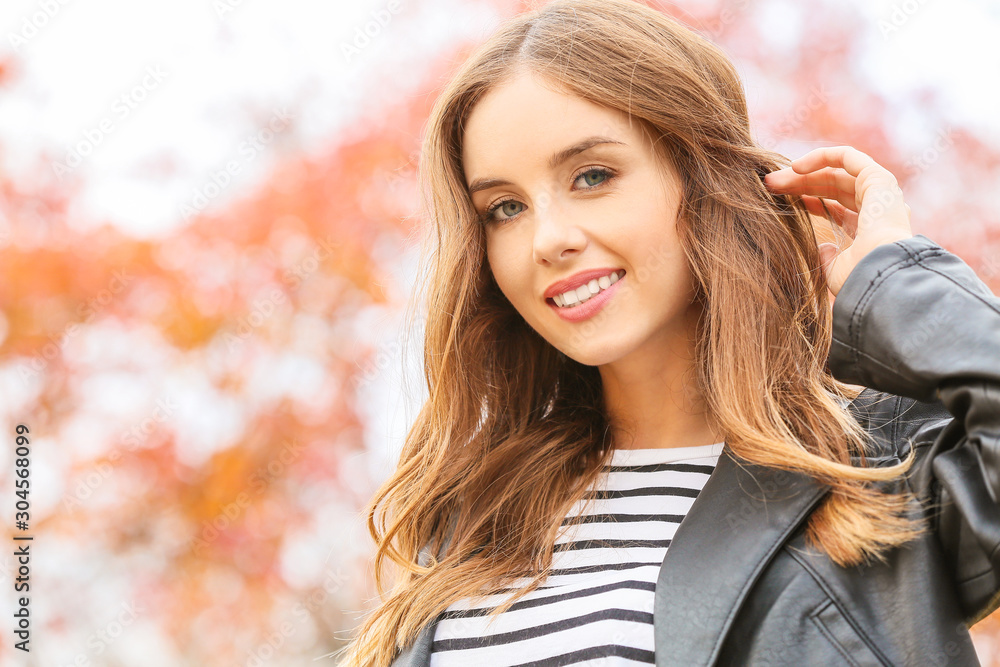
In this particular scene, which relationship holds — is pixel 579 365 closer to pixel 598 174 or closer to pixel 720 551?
pixel 598 174

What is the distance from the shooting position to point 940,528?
1591 millimetres

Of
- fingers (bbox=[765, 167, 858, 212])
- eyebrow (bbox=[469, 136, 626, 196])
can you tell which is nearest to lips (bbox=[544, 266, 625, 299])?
eyebrow (bbox=[469, 136, 626, 196])

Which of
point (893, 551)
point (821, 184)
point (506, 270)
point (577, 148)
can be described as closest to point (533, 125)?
point (577, 148)

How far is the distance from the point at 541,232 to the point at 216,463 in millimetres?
2761

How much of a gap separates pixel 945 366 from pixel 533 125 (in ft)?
3.26

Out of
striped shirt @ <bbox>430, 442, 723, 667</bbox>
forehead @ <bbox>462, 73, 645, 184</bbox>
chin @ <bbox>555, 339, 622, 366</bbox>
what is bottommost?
striped shirt @ <bbox>430, 442, 723, 667</bbox>

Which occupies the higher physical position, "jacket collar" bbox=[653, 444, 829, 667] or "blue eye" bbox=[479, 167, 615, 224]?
"blue eye" bbox=[479, 167, 615, 224]

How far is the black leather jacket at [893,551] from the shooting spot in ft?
4.98

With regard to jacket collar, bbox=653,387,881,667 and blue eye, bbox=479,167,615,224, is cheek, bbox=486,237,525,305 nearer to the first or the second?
blue eye, bbox=479,167,615,224

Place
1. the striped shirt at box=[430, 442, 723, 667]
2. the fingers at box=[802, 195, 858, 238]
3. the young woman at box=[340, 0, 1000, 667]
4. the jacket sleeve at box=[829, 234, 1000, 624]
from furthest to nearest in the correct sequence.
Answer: the fingers at box=[802, 195, 858, 238] → the striped shirt at box=[430, 442, 723, 667] → the young woman at box=[340, 0, 1000, 667] → the jacket sleeve at box=[829, 234, 1000, 624]

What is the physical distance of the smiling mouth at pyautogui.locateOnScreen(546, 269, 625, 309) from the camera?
6.44ft

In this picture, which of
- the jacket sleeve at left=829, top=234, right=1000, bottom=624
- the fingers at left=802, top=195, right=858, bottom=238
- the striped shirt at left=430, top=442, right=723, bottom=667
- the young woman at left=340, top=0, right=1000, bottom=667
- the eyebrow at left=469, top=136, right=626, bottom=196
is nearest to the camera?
the jacket sleeve at left=829, top=234, right=1000, bottom=624

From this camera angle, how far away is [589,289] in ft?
6.46

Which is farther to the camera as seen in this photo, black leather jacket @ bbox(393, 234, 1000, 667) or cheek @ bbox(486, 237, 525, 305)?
cheek @ bbox(486, 237, 525, 305)
